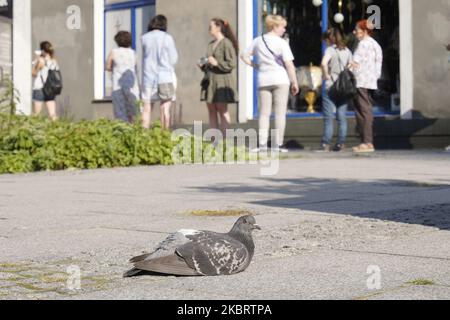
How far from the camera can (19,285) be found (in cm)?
468

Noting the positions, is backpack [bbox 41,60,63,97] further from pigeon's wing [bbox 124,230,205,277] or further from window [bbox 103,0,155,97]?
pigeon's wing [bbox 124,230,205,277]

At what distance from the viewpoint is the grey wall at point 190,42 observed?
19.9 meters

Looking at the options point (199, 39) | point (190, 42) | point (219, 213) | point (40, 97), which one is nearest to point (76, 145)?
point (219, 213)

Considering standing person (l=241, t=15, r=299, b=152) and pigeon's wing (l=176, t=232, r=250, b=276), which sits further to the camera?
standing person (l=241, t=15, r=299, b=152)

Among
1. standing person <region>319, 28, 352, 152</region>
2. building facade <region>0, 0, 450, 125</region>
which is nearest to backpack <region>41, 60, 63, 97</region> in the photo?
building facade <region>0, 0, 450, 125</region>

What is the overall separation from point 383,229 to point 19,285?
2.61 meters

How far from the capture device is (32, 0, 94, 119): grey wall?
73.1 feet

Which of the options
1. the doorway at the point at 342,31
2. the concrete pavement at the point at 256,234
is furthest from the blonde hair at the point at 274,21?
the concrete pavement at the point at 256,234

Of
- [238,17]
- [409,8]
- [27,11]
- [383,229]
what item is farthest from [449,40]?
[383,229]

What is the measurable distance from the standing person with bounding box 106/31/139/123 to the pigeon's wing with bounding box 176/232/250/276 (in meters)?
12.4

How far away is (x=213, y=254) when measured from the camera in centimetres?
484

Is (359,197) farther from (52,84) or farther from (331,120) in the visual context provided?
(52,84)
